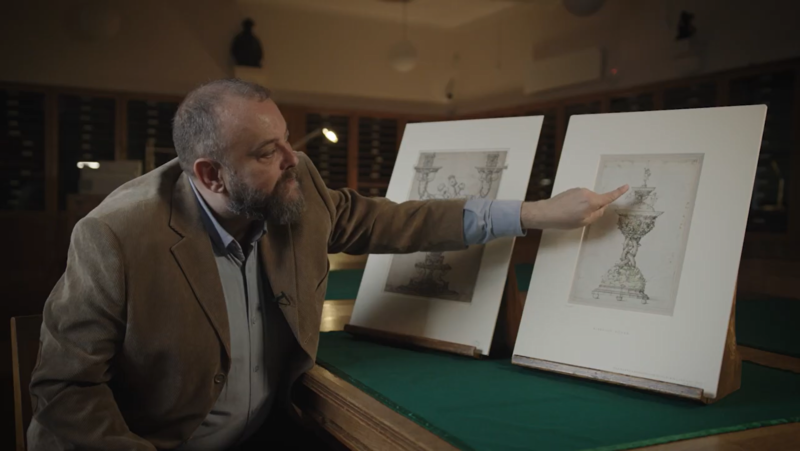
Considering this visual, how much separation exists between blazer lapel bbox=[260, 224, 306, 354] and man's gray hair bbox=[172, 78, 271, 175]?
24 centimetres

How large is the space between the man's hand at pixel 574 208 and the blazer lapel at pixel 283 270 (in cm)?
57

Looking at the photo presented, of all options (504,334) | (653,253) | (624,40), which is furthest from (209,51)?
(653,253)

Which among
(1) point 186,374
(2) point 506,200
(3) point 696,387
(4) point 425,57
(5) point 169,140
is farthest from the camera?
(4) point 425,57

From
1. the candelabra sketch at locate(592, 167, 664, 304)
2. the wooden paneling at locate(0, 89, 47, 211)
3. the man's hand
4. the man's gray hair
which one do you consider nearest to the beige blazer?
the man's gray hair

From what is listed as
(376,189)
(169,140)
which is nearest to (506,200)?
(169,140)

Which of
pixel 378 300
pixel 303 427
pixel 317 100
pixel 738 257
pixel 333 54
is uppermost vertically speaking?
pixel 333 54

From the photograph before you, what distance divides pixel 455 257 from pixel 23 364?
1.11 m

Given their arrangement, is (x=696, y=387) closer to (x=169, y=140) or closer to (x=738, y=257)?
(x=738, y=257)

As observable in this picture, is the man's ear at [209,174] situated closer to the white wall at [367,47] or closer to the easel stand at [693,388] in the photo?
the easel stand at [693,388]

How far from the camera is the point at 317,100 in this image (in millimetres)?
7191

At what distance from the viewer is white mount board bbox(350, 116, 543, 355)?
1597 millimetres

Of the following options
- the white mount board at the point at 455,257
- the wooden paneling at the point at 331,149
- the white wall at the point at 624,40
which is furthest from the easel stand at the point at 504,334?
the wooden paneling at the point at 331,149

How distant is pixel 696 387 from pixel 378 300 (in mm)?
835

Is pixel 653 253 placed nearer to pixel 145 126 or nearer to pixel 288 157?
pixel 288 157
